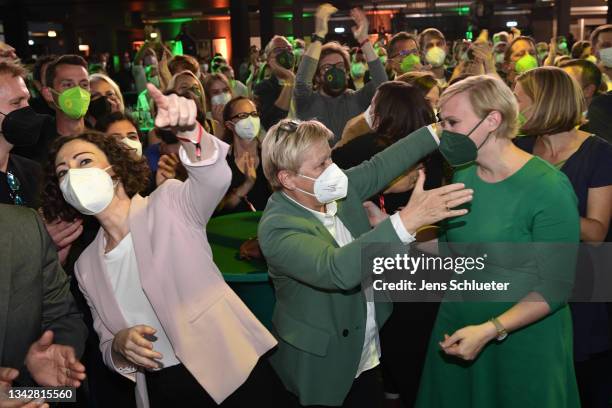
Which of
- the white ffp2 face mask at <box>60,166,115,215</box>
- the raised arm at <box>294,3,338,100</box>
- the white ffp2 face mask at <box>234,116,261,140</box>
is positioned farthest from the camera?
the raised arm at <box>294,3,338,100</box>

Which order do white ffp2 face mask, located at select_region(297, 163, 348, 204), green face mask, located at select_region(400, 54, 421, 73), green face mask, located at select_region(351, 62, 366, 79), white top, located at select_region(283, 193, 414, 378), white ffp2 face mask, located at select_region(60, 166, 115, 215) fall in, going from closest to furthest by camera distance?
white ffp2 face mask, located at select_region(60, 166, 115, 215) → white ffp2 face mask, located at select_region(297, 163, 348, 204) → white top, located at select_region(283, 193, 414, 378) → green face mask, located at select_region(400, 54, 421, 73) → green face mask, located at select_region(351, 62, 366, 79)

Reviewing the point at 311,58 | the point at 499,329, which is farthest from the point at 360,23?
the point at 499,329

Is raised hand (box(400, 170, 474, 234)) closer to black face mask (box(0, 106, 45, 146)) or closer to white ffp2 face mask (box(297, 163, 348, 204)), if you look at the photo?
white ffp2 face mask (box(297, 163, 348, 204))

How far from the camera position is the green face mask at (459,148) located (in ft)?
7.55

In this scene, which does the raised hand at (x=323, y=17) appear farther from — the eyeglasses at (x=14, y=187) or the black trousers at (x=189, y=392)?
the black trousers at (x=189, y=392)

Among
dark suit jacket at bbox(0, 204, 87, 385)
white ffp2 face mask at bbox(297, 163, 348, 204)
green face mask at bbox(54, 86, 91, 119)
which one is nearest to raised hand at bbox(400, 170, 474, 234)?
white ffp2 face mask at bbox(297, 163, 348, 204)

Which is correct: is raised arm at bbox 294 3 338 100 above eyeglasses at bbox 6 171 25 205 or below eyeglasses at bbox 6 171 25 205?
above

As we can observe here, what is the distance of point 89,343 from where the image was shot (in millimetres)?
3266

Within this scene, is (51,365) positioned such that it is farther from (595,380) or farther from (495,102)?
(595,380)

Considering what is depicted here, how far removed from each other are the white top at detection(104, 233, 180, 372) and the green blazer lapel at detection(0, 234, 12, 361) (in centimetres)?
51

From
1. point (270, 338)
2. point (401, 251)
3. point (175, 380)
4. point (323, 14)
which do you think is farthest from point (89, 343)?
point (323, 14)

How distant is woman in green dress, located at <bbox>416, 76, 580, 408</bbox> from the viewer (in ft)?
7.06

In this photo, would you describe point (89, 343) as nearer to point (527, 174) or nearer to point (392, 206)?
point (392, 206)

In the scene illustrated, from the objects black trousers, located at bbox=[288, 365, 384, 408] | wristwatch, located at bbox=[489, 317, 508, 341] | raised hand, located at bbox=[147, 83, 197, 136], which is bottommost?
black trousers, located at bbox=[288, 365, 384, 408]
